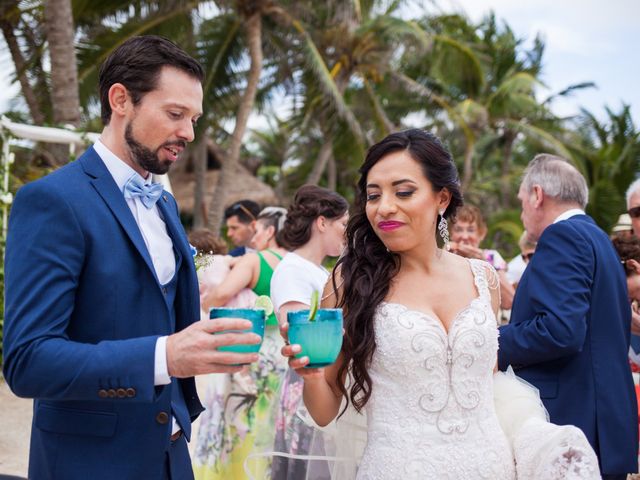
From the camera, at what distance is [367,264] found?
289 centimetres

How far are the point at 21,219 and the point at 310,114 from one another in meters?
19.4

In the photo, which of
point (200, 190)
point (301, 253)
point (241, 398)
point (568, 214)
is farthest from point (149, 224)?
point (200, 190)

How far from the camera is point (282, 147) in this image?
34.9 m

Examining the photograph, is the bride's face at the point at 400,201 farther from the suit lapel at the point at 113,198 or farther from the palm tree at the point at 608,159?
the palm tree at the point at 608,159

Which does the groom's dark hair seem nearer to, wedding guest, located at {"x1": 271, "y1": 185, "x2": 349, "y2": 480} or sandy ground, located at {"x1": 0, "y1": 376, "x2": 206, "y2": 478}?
wedding guest, located at {"x1": 271, "y1": 185, "x2": 349, "y2": 480}

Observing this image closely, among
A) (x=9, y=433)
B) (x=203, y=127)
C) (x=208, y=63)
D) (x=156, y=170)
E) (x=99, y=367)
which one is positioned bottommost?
(x=9, y=433)

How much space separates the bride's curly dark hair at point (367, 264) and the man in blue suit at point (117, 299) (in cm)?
67

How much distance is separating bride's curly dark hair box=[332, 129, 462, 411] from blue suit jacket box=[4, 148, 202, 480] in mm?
814

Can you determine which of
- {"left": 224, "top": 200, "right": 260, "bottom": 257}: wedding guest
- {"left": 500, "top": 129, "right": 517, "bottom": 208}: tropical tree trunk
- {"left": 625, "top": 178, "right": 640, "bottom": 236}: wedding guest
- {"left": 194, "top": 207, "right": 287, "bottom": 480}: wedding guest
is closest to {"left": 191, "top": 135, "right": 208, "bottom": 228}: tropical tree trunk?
{"left": 224, "top": 200, "right": 260, "bottom": 257}: wedding guest

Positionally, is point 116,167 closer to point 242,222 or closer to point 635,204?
point 635,204

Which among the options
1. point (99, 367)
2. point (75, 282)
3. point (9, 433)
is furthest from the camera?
point (9, 433)

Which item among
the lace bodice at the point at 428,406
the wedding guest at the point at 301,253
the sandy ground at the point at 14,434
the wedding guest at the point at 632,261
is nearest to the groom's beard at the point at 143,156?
the lace bodice at the point at 428,406

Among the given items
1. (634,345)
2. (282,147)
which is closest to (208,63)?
(634,345)

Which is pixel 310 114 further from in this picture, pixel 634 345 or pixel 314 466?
pixel 314 466
